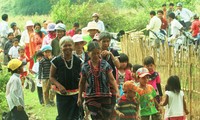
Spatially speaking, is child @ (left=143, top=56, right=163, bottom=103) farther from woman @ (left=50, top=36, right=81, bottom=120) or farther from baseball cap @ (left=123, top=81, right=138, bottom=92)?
woman @ (left=50, top=36, right=81, bottom=120)

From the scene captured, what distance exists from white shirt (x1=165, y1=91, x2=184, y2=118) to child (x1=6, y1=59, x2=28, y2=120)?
92.5 inches

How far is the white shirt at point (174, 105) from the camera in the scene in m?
9.11

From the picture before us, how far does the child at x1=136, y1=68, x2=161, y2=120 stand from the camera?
28.9 ft

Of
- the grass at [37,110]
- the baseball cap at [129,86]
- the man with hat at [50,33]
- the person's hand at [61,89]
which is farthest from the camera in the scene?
the man with hat at [50,33]

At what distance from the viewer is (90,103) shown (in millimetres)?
7918

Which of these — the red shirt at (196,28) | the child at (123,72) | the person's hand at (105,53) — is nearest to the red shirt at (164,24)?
the red shirt at (196,28)

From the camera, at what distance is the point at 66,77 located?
8.33m

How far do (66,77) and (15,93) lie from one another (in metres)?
1.07

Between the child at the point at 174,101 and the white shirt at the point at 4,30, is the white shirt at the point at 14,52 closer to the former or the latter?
the white shirt at the point at 4,30

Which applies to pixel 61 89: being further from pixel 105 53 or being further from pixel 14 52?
pixel 14 52

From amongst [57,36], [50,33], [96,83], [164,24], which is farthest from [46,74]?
[164,24]

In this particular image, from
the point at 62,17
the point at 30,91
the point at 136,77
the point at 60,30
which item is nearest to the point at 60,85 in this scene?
the point at 136,77

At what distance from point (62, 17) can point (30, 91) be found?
1168cm

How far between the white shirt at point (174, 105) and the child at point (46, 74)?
3962 mm
